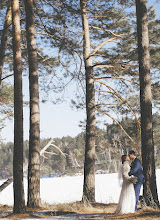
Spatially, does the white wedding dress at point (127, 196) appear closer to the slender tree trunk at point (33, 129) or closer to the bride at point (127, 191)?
the bride at point (127, 191)

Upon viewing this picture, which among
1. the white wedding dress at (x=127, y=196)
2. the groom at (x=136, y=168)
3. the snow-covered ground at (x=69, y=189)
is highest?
the groom at (x=136, y=168)

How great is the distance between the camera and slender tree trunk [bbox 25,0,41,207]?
9.63 metres

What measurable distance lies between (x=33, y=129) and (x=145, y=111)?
364 centimetres

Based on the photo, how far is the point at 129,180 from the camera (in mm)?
7266

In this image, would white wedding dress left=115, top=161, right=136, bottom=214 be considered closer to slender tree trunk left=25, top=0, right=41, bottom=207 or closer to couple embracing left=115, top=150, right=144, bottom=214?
couple embracing left=115, top=150, right=144, bottom=214

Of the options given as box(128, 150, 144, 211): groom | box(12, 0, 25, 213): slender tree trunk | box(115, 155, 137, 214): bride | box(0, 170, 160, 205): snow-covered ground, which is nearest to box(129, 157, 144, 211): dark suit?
box(128, 150, 144, 211): groom

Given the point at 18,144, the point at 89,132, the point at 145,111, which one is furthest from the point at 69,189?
the point at 145,111

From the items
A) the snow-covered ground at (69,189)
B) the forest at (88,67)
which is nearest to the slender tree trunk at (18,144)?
the forest at (88,67)

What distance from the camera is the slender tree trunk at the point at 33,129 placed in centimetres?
963

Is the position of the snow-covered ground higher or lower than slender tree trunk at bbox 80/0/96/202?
lower

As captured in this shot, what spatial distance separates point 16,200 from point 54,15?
6787 millimetres

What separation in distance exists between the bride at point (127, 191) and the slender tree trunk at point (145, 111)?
569mm

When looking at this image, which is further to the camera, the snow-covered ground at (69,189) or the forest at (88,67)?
the snow-covered ground at (69,189)

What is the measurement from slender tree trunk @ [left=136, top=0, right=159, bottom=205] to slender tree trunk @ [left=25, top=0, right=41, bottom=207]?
3.46m
